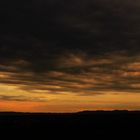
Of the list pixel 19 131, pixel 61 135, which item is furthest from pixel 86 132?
pixel 19 131

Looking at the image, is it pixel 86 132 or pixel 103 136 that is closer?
pixel 103 136

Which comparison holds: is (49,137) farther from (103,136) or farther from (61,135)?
(103,136)

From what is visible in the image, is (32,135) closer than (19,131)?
Yes

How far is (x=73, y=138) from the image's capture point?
8831 cm

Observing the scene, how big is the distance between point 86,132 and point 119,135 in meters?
10.3

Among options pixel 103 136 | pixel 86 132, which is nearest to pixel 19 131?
pixel 86 132

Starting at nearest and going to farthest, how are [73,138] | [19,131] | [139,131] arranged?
1. [73,138]
2. [139,131]
3. [19,131]

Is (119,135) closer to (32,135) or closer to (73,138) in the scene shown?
(73,138)

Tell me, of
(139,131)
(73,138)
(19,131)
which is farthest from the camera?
(19,131)

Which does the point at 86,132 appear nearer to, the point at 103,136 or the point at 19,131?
the point at 103,136

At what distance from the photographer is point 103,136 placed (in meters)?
90.6

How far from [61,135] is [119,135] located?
1284 centimetres

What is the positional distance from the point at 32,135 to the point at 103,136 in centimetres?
1624

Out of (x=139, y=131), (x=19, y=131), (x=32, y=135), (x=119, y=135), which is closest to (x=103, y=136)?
(x=119, y=135)
